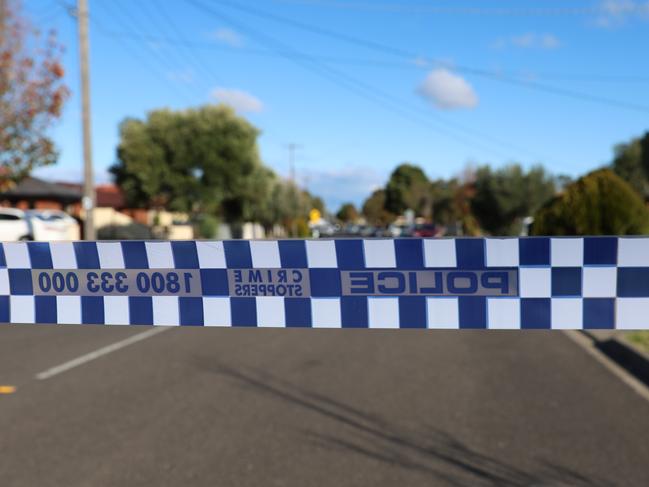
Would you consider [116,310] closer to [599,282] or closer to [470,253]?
[470,253]

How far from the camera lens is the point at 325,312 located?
7.72 ft

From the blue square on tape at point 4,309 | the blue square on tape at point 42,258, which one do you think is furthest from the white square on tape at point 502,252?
the blue square on tape at point 4,309

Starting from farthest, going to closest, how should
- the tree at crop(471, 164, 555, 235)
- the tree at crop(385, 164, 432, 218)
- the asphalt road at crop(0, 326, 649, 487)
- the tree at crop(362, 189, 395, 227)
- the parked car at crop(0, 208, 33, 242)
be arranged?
1. the tree at crop(385, 164, 432, 218)
2. the tree at crop(362, 189, 395, 227)
3. the tree at crop(471, 164, 555, 235)
4. the parked car at crop(0, 208, 33, 242)
5. the asphalt road at crop(0, 326, 649, 487)

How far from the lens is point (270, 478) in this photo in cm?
425

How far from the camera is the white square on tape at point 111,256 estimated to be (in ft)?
8.23

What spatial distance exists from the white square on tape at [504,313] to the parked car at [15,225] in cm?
2633

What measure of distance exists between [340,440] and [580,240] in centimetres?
330

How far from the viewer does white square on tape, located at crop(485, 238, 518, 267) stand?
2.18 metres

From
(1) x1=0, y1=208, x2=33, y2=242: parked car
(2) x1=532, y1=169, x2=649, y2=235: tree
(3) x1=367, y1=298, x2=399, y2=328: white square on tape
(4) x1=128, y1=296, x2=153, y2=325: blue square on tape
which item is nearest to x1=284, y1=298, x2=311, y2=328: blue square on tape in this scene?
(3) x1=367, y1=298, x2=399, y2=328: white square on tape

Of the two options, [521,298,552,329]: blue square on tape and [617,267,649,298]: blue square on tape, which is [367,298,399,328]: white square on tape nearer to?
[521,298,552,329]: blue square on tape

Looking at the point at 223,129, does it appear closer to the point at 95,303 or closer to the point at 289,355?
the point at 289,355

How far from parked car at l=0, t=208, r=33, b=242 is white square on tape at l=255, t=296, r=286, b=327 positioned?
84.6 feet

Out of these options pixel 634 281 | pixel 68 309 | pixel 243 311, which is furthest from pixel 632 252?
pixel 68 309

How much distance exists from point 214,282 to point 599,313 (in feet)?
4.53
